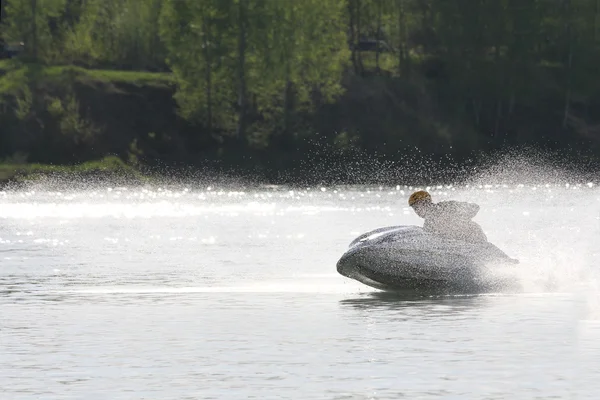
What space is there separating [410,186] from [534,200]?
17.7m

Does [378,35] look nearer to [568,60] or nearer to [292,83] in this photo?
[292,83]

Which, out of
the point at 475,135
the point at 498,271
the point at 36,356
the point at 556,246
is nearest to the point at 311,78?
the point at 475,135

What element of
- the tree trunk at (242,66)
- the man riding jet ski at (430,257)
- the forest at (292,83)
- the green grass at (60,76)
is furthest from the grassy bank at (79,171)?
the man riding jet ski at (430,257)

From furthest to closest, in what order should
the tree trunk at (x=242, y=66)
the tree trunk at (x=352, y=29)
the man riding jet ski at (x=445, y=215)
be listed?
the tree trunk at (x=352, y=29)
the tree trunk at (x=242, y=66)
the man riding jet ski at (x=445, y=215)

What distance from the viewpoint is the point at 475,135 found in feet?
327

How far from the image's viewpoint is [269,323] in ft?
82.5

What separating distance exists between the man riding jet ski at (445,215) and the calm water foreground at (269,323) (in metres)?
1.37

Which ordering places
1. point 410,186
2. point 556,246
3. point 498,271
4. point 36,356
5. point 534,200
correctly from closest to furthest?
point 36,356, point 498,271, point 556,246, point 534,200, point 410,186

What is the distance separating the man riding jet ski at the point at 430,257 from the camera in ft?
96.8

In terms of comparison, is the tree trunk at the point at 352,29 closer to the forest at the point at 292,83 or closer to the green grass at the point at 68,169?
the forest at the point at 292,83

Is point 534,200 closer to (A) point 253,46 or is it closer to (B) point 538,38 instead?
(A) point 253,46

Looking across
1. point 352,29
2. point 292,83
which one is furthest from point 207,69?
point 352,29

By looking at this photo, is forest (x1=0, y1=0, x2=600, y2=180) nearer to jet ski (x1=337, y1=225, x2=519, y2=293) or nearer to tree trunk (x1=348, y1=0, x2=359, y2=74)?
tree trunk (x1=348, y1=0, x2=359, y2=74)

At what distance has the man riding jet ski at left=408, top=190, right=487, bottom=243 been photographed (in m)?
29.6
